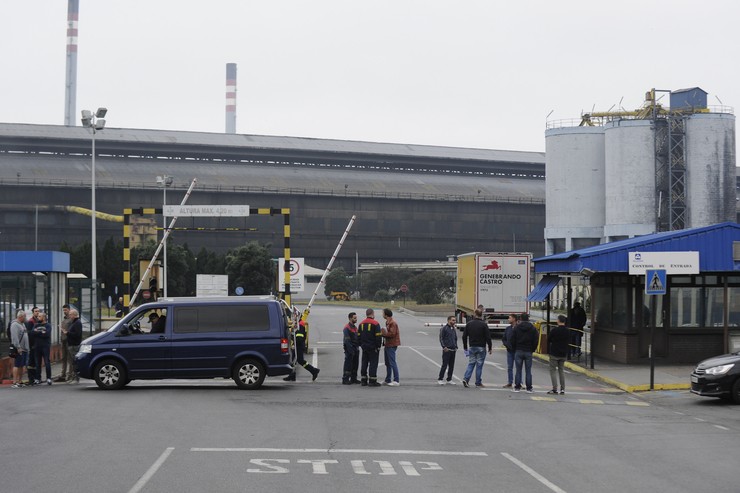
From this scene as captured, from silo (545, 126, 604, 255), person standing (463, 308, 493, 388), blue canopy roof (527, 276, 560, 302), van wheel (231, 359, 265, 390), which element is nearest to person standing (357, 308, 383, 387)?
person standing (463, 308, 493, 388)

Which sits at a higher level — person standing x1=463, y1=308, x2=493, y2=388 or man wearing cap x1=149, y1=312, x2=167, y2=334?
man wearing cap x1=149, y1=312, x2=167, y2=334

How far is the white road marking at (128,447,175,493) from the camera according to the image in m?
10.1

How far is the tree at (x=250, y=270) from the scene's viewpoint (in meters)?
84.2

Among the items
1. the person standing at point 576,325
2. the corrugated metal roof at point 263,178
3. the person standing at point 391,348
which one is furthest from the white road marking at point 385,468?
the corrugated metal roof at point 263,178

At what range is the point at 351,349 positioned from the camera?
74.0 feet

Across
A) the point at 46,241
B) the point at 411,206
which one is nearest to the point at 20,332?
the point at 46,241

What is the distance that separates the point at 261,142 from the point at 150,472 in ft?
381

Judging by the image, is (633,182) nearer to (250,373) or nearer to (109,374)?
(250,373)

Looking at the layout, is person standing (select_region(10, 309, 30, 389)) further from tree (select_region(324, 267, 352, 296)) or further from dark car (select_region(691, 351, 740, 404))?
tree (select_region(324, 267, 352, 296))

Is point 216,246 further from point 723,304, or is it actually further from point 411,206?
point 723,304

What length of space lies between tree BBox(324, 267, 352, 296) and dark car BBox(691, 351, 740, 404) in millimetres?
92104

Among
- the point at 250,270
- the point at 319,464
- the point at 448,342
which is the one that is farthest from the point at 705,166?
the point at 319,464

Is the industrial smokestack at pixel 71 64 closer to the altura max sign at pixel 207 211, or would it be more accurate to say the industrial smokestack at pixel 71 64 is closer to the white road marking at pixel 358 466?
the altura max sign at pixel 207 211

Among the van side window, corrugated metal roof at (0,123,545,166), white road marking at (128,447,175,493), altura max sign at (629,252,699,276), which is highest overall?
corrugated metal roof at (0,123,545,166)
